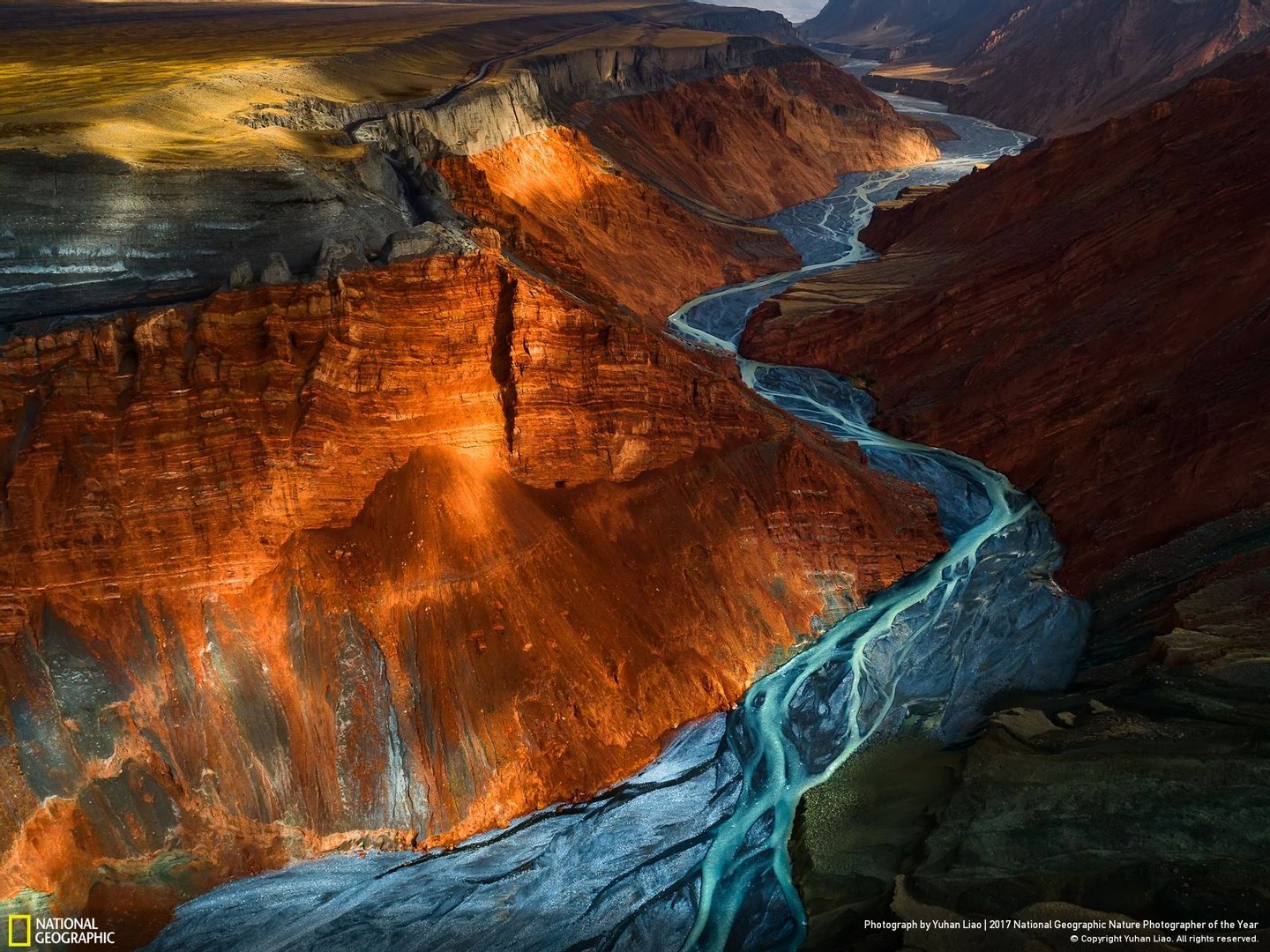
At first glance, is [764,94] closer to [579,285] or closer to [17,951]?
[579,285]

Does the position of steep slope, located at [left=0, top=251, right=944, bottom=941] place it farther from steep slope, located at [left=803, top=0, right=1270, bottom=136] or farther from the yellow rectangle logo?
steep slope, located at [left=803, top=0, right=1270, bottom=136]

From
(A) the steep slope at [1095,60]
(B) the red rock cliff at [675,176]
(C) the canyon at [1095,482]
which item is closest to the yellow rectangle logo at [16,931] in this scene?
(C) the canyon at [1095,482]

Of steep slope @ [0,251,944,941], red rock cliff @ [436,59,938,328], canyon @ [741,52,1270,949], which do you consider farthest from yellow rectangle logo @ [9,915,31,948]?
red rock cliff @ [436,59,938,328]

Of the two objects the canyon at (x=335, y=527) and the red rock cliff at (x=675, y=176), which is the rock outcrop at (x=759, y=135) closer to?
the red rock cliff at (x=675, y=176)

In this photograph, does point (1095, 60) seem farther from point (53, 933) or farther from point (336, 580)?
point (53, 933)

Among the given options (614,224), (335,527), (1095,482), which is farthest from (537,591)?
(614,224)

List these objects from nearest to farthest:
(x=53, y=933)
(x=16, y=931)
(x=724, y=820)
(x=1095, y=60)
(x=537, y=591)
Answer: (x=16, y=931), (x=53, y=933), (x=724, y=820), (x=537, y=591), (x=1095, y=60)

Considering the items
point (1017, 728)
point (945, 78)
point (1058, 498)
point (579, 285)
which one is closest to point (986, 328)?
point (1058, 498)

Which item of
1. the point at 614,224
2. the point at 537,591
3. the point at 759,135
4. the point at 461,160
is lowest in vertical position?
the point at 537,591
